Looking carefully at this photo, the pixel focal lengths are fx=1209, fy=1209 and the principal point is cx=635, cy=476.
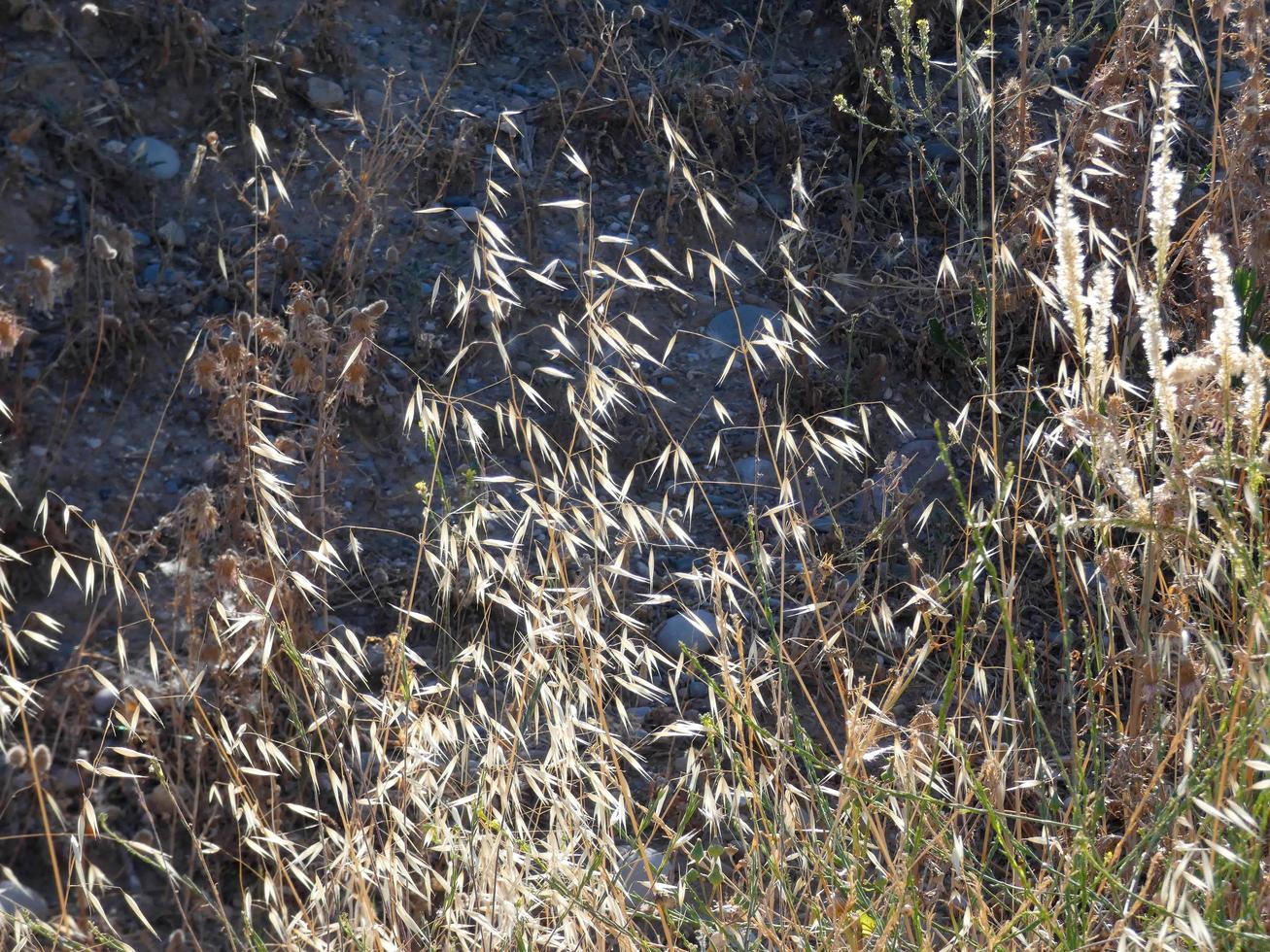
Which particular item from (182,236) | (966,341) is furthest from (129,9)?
(966,341)

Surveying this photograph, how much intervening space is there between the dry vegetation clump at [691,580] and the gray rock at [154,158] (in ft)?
0.65

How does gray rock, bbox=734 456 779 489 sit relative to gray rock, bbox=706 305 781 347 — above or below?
below

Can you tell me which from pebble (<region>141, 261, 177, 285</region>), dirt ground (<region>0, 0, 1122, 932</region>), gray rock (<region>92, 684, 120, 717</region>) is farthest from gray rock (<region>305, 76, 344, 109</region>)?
gray rock (<region>92, 684, 120, 717</region>)

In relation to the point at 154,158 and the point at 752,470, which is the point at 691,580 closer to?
the point at 752,470

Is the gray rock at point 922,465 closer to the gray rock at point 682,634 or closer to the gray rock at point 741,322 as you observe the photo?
the gray rock at point 741,322

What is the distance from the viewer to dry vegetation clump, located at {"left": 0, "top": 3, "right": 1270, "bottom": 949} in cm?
137

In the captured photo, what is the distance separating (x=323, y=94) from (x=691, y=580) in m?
1.92

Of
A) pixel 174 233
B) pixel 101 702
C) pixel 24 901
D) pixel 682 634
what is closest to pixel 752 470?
pixel 682 634

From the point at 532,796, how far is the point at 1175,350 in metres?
1.74

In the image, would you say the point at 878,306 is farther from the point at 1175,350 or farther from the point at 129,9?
the point at 129,9

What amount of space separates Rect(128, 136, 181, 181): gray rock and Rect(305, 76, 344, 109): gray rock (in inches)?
16.5

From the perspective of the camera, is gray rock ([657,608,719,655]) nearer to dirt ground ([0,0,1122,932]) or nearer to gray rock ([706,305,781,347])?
dirt ground ([0,0,1122,932])

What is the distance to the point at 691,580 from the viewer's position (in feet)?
7.74

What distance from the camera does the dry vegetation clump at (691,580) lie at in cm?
137
